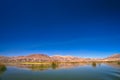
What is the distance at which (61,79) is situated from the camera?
762 inches

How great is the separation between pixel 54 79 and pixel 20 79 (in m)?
3.29

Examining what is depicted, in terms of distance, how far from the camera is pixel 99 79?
764 inches

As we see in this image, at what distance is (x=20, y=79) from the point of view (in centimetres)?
1892

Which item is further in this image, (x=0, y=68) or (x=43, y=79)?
(x=0, y=68)

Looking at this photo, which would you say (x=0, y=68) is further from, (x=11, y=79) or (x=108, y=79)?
A: (x=108, y=79)

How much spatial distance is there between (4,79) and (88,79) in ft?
26.6

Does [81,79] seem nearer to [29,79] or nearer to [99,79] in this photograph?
[99,79]

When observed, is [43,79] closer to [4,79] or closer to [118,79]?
[4,79]

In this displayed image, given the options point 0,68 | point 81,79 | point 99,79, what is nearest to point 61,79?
point 81,79

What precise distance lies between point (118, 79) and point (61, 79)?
566cm

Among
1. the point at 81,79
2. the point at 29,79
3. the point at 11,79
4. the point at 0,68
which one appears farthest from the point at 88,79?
the point at 0,68

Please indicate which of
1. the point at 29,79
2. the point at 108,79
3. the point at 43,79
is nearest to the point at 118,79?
the point at 108,79

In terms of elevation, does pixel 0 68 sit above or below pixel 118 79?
above

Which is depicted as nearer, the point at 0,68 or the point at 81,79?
the point at 81,79
